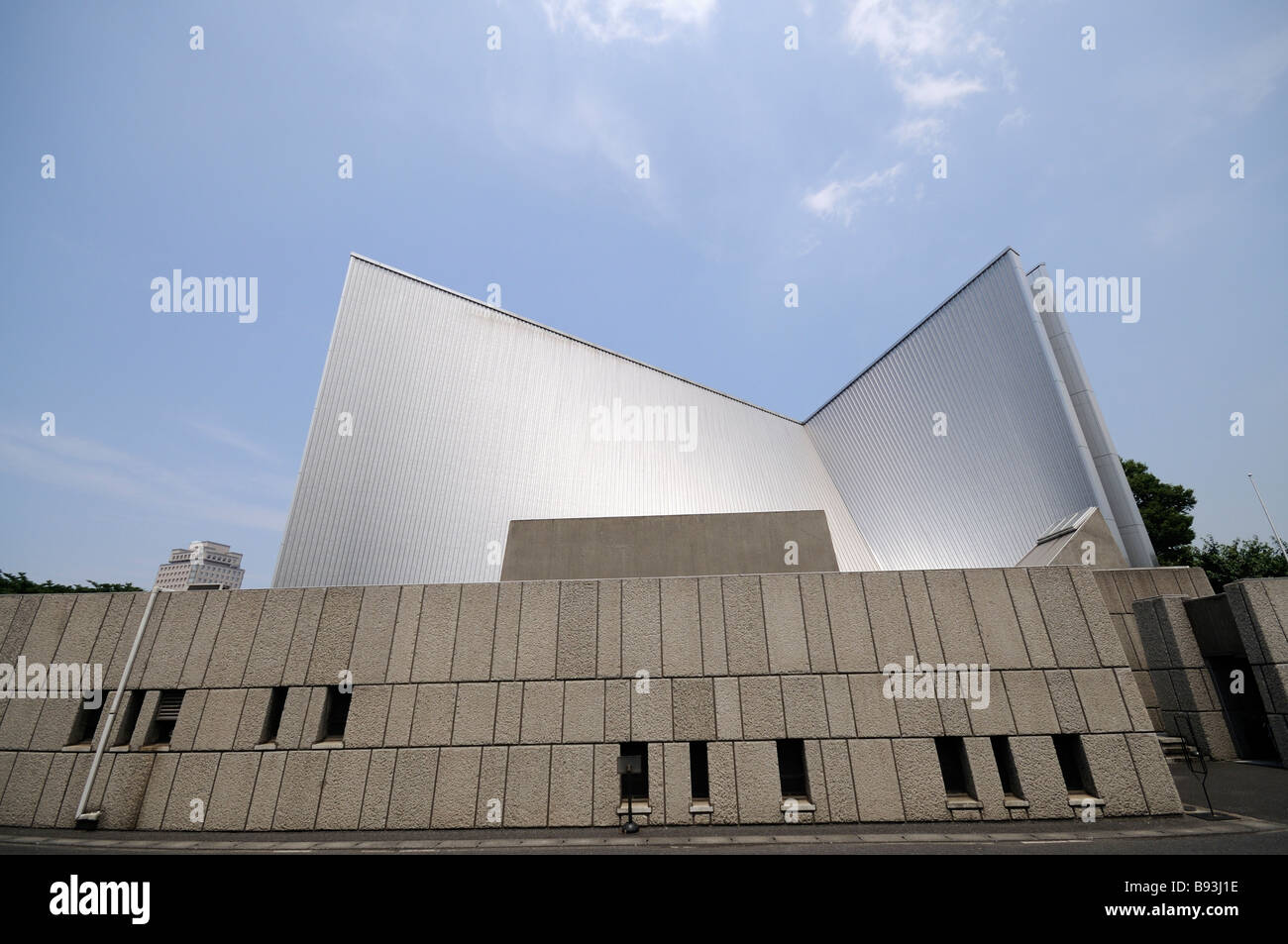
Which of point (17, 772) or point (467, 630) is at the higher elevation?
point (467, 630)

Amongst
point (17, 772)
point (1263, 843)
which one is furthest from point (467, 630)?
point (1263, 843)

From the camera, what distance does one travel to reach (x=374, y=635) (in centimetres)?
1066

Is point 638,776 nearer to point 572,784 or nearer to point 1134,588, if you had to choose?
point 572,784

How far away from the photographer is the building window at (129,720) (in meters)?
10.4

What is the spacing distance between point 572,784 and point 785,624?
478cm

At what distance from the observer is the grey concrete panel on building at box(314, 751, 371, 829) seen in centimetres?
958

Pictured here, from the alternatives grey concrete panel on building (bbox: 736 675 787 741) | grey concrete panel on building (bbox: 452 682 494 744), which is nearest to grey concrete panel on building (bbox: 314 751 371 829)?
grey concrete panel on building (bbox: 452 682 494 744)

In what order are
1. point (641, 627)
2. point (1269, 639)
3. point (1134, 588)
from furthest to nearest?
point (1134, 588), point (1269, 639), point (641, 627)

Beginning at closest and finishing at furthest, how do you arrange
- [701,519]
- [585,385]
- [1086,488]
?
[701,519]
[1086,488]
[585,385]

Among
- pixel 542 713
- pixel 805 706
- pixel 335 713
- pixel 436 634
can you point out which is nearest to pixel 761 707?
pixel 805 706

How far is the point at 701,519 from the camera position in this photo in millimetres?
14172

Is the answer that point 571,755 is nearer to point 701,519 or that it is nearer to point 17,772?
point 701,519

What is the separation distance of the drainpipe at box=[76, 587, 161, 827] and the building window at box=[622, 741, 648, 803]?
955 centimetres
